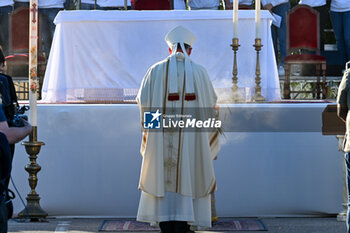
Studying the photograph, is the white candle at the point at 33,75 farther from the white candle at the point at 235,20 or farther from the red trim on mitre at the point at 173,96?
the white candle at the point at 235,20

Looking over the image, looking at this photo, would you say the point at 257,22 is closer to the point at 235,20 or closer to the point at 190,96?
the point at 235,20

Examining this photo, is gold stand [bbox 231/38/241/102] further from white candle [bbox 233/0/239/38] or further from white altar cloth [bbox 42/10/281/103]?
white altar cloth [bbox 42/10/281/103]

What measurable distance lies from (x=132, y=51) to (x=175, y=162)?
2.31 metres

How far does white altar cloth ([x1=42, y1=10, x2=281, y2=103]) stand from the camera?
26.7 ft

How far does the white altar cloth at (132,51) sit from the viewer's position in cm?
815

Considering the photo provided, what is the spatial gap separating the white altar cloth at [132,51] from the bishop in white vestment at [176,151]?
6.32ft

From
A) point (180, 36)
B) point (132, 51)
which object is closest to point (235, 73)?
point (132, 51)

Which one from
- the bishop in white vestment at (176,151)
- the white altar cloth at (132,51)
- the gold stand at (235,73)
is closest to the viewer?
the bishop in white vestment at (176,151)

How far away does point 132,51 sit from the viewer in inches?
324

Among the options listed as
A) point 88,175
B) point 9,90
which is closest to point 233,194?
point 88,175

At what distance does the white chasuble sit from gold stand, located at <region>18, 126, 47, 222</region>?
122 cm

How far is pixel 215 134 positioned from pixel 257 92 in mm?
1485

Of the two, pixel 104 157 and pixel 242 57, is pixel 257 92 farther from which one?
pixel 104 157

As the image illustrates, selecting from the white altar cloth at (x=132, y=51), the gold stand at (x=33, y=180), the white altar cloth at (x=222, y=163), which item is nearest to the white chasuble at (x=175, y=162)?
the gold stand at (x=33, y=180)
